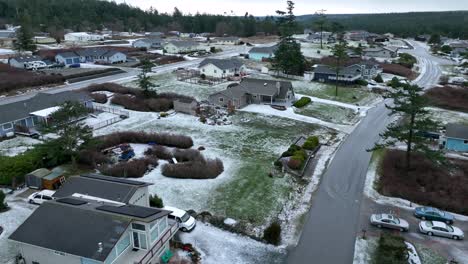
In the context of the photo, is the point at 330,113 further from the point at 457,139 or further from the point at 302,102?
the point at 457,139

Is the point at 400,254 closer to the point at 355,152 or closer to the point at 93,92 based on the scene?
the point at 355,152

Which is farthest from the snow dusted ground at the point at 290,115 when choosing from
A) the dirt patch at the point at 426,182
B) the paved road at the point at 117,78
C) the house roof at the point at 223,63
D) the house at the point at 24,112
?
the paved road at the point at 117,78

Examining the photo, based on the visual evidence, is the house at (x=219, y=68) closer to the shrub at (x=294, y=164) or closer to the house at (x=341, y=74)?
the house at (x=341, y=74)

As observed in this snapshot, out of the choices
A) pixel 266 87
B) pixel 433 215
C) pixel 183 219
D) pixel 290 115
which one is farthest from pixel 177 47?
pixel 433 215

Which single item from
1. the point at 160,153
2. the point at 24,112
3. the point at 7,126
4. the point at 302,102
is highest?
the point at 24,112

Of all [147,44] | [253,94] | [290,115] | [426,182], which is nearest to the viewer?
[426,182]

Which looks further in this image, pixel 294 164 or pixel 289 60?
pixel 289 60
